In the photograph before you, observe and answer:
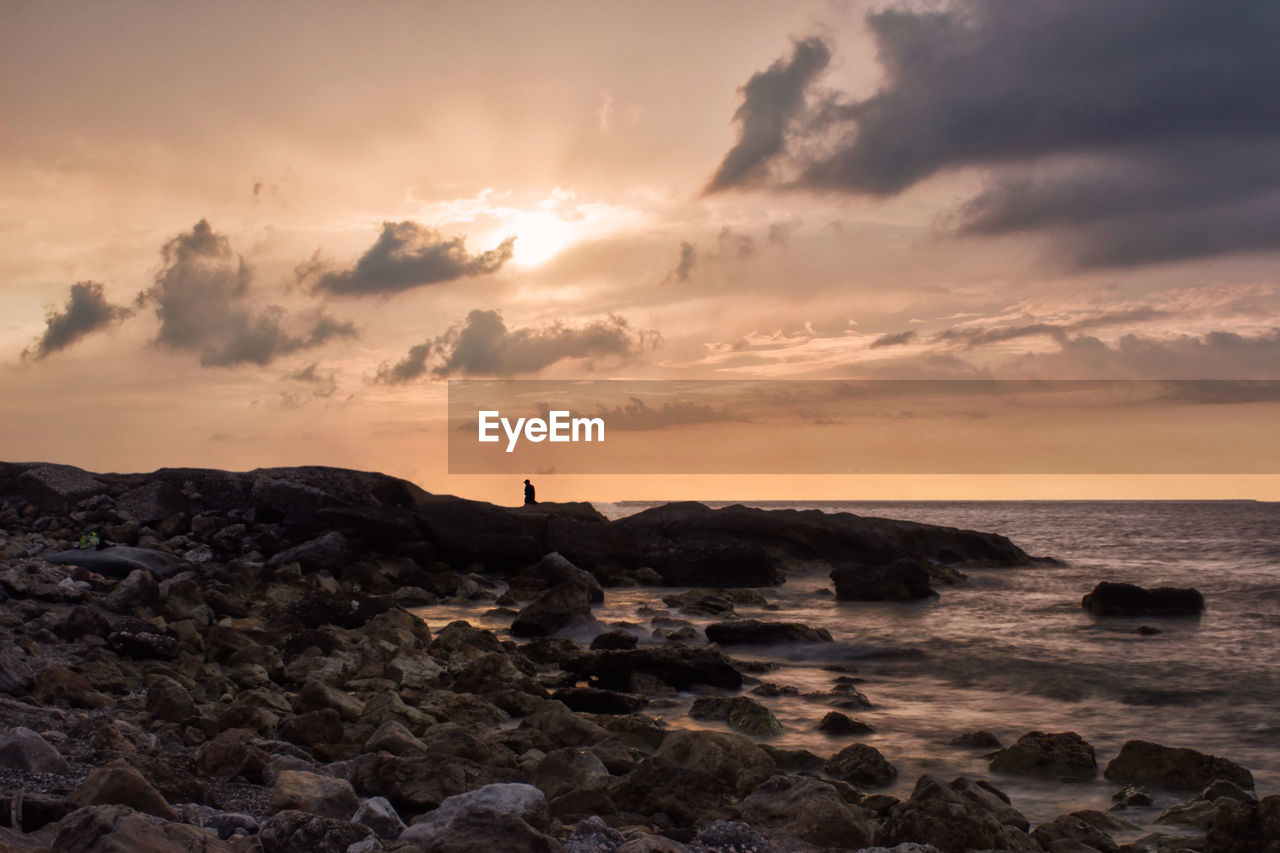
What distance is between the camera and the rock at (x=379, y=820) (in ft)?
17.9

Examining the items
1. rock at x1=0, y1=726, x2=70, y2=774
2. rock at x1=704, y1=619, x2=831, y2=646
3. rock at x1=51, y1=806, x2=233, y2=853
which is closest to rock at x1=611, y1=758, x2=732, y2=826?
rock at x1=51, y1=806, x2=233, y2=853

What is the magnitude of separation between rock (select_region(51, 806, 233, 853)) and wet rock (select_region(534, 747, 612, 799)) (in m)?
3.38

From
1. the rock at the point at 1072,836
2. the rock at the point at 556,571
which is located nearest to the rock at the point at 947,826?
the rock at the point at 1072,836

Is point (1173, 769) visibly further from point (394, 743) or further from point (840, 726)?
point (394, 743)

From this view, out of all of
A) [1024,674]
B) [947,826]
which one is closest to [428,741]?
[947,826]

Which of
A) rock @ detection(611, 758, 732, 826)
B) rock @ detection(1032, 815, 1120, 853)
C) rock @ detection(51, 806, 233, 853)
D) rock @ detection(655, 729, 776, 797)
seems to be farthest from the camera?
rock @ detection(655, 729, 776, 797)

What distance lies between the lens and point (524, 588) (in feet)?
77.6

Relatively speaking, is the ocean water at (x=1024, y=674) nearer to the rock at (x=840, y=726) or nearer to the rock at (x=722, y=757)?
the rock at (x=840, y=726)

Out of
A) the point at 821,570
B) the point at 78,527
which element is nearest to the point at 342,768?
the point at 78,527

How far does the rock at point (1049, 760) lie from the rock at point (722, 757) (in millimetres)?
2913

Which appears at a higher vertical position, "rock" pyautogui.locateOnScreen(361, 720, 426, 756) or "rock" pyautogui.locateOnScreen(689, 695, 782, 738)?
"rock" pyautogui.locateOnScreen(361, 720, 426, 756)

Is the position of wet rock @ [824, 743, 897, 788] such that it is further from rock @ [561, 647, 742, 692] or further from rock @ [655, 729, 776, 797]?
rock @ [561, 647, 742, 692]

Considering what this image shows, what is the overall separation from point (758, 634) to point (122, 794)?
1348 centimetres

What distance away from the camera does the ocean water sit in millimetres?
10609
